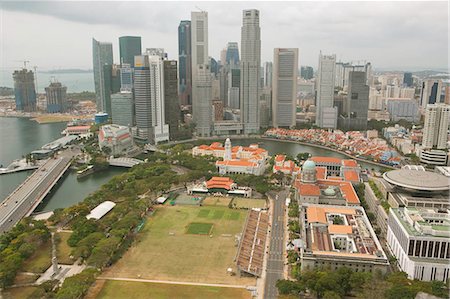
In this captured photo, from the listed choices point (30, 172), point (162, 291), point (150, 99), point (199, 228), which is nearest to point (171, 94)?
point (150, 99)

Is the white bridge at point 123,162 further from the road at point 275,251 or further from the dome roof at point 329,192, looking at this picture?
the dome roof at point 329,192

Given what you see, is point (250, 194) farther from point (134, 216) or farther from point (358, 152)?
point (358, 152)

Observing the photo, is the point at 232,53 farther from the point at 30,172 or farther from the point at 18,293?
the point at 18,293

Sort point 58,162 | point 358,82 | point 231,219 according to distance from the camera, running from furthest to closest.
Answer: point 358,82 < point 58,162 < point 231,219

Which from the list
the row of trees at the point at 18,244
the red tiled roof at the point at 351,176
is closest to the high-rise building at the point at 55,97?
the row of trees at the point at 18,244

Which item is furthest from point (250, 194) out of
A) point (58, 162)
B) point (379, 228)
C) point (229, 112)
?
point (229, 112)

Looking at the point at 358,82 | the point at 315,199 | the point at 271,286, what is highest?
the point at 358,82

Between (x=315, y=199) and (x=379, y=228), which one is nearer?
(x=379, y=228)
